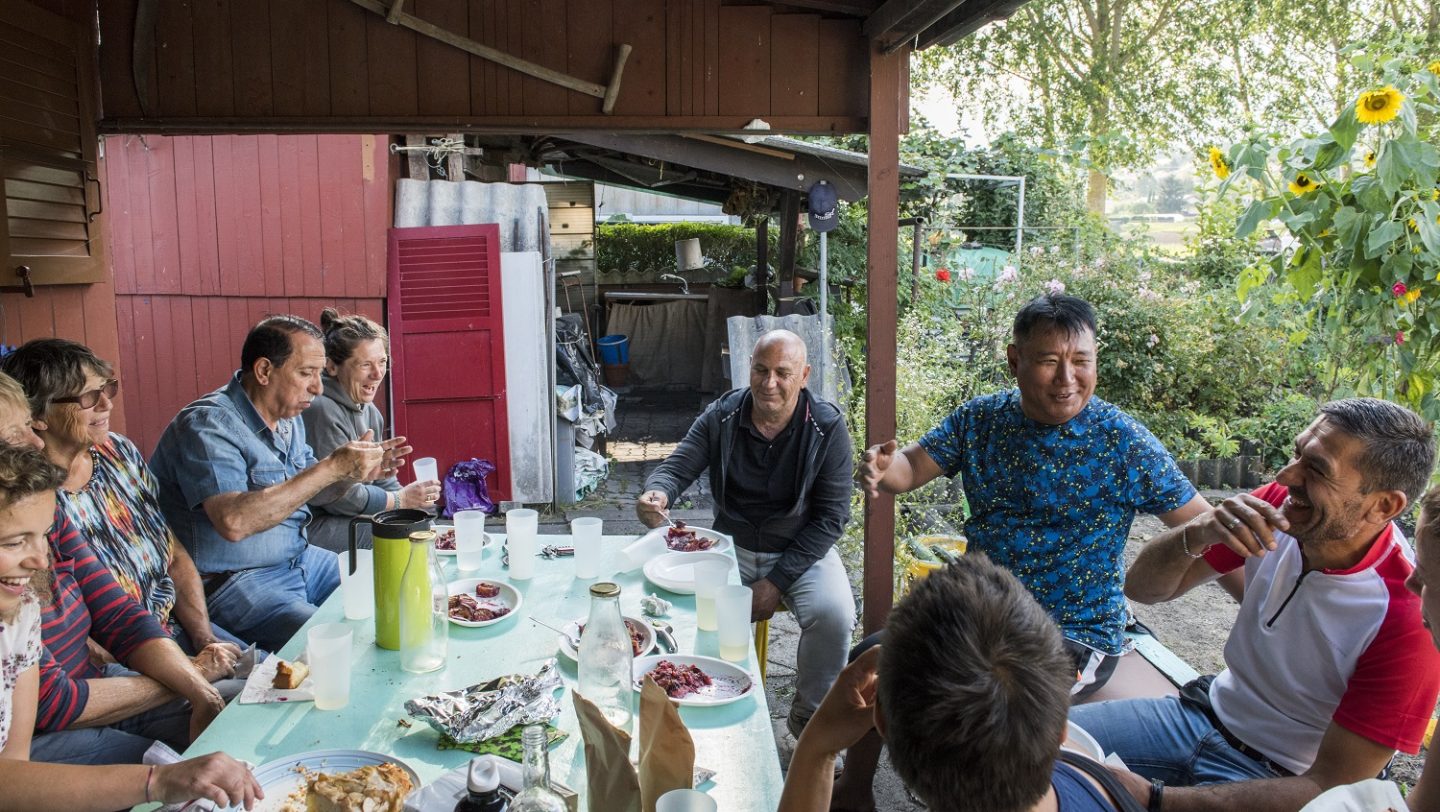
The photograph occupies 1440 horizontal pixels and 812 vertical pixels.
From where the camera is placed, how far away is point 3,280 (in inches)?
125

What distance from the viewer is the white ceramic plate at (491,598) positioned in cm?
238

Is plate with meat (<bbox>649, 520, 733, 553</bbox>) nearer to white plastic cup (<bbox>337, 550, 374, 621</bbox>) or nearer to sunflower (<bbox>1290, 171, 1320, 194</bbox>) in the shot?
white plastic cup (<bbox>337, 550, 374, 621</bbox>)

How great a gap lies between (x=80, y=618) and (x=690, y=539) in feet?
5.36

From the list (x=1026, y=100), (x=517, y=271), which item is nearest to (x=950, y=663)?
(x=517, y=271)

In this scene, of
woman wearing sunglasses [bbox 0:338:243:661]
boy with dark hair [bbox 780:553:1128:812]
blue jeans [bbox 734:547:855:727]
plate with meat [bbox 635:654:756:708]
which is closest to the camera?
boy with dark hair [bbox 780:553:1128:812]

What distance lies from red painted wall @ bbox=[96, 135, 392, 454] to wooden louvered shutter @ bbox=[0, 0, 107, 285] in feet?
7.37

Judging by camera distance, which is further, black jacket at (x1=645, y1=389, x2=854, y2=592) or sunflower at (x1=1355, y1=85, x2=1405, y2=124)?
black jacket at (x1=645, y1=389, x2=854, y2=592)

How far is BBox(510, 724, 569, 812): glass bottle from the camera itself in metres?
1.38

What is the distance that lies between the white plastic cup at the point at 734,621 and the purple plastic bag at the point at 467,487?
419 centimetres

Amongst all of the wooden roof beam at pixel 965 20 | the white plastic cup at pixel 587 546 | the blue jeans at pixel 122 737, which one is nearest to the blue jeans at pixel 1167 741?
the white plastic cup at pixel 587 546

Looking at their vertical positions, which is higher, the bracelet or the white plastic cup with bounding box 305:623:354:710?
the bracelet

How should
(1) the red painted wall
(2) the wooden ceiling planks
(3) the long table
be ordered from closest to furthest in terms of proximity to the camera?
(3) the long table < (2) the wooden ceiling planks < (1) the red painted wall

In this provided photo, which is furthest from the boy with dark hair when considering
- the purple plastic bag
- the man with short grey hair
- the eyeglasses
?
the purple plastic bag

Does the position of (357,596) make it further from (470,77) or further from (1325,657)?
(1325,657)
